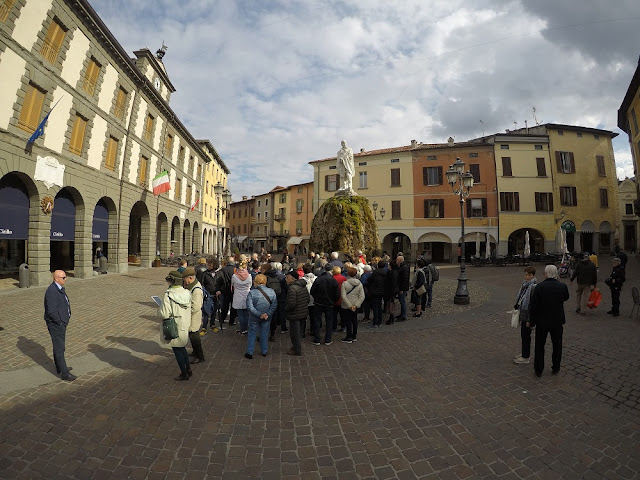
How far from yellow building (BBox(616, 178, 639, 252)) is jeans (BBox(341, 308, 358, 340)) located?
4290cm

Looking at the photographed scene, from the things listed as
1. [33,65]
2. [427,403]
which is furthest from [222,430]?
[33,65]

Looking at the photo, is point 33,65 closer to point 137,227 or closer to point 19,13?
point 19,13

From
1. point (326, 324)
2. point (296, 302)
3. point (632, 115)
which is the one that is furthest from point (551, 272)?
point (632, 115)

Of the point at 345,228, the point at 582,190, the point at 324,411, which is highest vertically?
the point at 582,190

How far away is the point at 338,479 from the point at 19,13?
18450mm

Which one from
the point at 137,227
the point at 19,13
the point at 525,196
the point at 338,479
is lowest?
the point at 338,479

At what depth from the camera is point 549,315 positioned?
15.4ft

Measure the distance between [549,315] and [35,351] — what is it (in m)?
9.02

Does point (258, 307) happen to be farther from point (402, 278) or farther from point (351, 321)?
point (402, 278)

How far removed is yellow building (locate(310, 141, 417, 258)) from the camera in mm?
32062

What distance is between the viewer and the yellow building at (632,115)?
20452 mm

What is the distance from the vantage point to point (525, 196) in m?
29.6

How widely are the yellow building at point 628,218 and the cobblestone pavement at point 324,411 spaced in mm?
41775

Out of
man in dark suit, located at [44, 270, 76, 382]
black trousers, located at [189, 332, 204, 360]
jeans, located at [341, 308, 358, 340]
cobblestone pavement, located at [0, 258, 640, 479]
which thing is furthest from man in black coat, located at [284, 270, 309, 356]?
man in dark suit, located at [44, 270, 76, 382]
